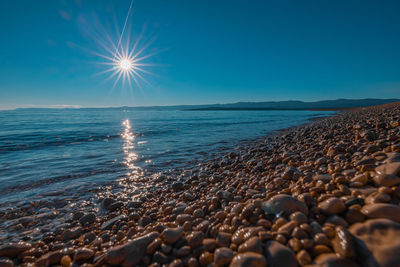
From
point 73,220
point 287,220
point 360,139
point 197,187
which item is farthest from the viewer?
point 360,139

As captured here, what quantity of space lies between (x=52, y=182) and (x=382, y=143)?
7324 millimetres

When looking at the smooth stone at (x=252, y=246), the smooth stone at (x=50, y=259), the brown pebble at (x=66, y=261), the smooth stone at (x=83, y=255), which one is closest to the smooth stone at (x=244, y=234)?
the smooth stone at (x=252, y=246)

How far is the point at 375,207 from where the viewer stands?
1.53 m

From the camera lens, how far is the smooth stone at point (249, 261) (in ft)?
4.34

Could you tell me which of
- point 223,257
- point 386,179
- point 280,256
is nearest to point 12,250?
point 223,257

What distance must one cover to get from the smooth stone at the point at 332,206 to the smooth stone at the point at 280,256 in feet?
2.12

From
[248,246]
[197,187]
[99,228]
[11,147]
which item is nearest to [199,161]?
[197,187]

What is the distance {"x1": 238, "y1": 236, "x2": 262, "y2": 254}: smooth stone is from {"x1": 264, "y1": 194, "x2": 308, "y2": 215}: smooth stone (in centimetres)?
50

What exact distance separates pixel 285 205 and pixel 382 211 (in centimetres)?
73

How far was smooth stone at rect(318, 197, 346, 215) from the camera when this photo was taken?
1.69m

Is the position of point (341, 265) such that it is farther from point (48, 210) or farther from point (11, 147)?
point (11, 147)

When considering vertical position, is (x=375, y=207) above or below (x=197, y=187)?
above

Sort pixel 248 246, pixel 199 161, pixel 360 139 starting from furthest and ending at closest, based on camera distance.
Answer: pixel 199 161 < pixel 360 139 < pixel 248 246


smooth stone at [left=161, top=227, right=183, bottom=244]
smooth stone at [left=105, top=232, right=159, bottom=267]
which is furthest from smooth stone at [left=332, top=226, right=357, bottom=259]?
smooth stone at [left=105, top=232, right=159, bottom=267]
